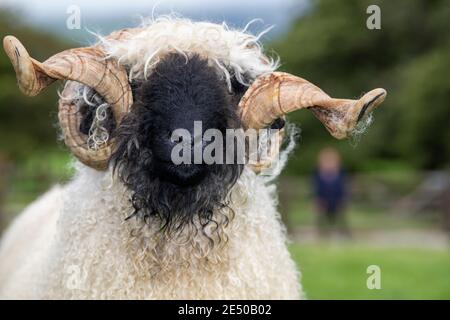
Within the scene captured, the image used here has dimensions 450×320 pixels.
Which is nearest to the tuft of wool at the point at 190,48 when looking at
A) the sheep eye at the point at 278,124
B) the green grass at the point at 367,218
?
the sheep eye at the point at 278,124

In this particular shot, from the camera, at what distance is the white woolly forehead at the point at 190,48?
4039 millimetres

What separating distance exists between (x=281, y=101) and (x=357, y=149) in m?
29.5

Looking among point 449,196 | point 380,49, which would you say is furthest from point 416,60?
point 449,196

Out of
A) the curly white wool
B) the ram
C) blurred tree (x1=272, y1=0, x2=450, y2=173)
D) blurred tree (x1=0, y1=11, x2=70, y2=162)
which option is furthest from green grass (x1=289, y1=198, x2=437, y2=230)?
the ram

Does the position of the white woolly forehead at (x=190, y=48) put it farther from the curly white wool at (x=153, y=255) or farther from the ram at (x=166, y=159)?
the curly white wool at (x=153, y=255)

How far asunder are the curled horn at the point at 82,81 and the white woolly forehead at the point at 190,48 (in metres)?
0.08

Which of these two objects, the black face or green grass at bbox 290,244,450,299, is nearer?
the black face

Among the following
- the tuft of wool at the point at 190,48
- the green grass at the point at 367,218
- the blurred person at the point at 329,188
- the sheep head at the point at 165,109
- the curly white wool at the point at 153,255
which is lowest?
the curly white wool at the point at 153,255

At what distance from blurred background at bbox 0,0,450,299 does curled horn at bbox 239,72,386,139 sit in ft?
17.4

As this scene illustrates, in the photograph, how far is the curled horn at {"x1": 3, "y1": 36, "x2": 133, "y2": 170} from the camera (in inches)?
149

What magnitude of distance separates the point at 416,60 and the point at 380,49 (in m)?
2.97

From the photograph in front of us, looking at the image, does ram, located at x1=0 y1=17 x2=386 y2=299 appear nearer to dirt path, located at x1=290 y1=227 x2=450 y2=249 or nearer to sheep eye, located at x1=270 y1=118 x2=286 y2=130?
sheep eye, located at x1=270 y1=118 x2=286 y2=130

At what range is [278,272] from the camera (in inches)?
177

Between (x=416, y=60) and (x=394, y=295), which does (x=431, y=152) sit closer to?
(x=416, y=60)
